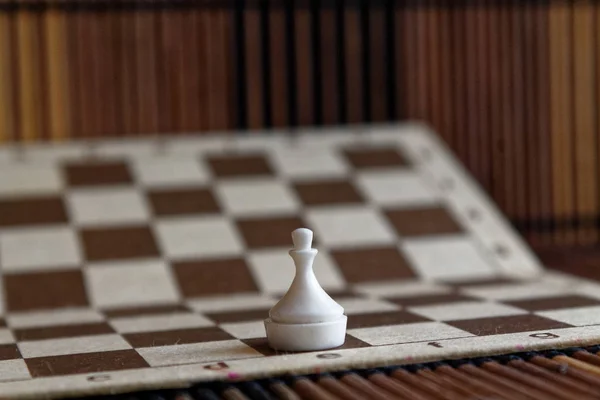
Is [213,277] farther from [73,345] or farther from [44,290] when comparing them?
[73,345]

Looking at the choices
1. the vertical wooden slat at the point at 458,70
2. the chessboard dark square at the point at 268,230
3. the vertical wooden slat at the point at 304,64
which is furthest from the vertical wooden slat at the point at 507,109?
the chessboard dark square at the point at 268,230

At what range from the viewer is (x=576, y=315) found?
1869 millimetres

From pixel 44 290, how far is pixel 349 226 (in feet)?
2.73

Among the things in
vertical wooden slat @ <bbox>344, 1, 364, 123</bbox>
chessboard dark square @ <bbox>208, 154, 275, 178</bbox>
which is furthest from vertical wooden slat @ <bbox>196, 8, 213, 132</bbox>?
vertical wooden slat @ <bbox>344, 1, 364, 123</bbox>

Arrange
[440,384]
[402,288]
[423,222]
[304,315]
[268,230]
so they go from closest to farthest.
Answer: [440,384] < [304,315] < [402,288] < [268,230] < [423,222]

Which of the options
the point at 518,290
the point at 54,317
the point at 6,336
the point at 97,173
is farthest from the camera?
the point at 97,173

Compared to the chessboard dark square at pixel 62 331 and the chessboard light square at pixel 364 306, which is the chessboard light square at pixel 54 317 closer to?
the chessboard dark square at pixel 62 331

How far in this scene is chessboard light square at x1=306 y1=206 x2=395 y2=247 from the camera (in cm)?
258

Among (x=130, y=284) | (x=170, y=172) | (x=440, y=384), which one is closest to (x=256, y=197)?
(x=170, y=172)

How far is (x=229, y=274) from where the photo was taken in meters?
2.41

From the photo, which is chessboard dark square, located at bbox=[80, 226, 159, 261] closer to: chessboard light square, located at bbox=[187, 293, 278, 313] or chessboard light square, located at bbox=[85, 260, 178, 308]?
chessboard light square, located at bbox=[85, 260, 178, 308]

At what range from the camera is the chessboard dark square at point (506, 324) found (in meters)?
1.73

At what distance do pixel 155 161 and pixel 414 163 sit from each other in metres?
0.79

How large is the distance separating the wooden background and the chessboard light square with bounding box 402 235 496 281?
0.62 metres
